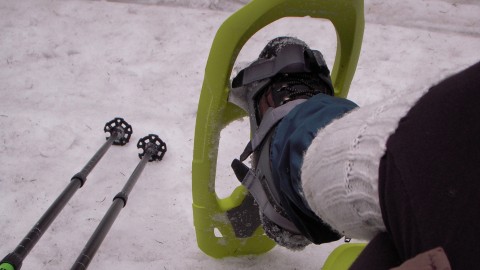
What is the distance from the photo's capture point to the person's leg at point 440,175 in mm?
448

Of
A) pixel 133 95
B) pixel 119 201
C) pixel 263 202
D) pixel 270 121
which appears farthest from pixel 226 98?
pixel 133 95

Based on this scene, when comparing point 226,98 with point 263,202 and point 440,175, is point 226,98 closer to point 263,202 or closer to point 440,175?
point 263,202

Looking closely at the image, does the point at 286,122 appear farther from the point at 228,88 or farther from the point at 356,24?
the point at 356,24

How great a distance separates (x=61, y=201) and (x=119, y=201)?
0.20 metres

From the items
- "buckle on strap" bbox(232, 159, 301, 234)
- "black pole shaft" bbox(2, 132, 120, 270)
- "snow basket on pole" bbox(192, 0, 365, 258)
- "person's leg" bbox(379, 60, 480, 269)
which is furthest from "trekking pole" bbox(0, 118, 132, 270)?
"person's leg" bbox(379, 60, 480, 269)

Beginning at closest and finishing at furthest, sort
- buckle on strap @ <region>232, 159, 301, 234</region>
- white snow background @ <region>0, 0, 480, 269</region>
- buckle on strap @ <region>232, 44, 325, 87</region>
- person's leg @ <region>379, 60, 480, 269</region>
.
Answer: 1. person's leg @ <region>379, 60, 480, 269</region>
2. buckle on strap @ <region>232, 159, 301, 234</region>
3. buckle on strap @ <region>232, 44, 325, 87</region>
4. white snow background @ <region>0, 0, 480, 269</region>

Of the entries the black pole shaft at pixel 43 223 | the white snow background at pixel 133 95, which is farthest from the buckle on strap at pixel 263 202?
the black pole shaft at pixel 43 223

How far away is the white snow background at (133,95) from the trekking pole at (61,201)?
0.08 metres

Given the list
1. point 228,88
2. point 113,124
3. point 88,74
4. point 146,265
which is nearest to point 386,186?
point 228,88

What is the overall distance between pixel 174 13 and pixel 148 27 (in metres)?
0.25

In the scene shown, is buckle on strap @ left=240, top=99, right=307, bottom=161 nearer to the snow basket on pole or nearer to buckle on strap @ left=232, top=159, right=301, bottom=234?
buckle on strap @ left=232, top=159, right=301, bottom=234

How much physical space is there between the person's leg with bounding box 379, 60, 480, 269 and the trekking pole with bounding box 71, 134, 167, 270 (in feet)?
3.32

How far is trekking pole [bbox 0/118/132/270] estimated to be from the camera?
113cm

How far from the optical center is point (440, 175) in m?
0.47
